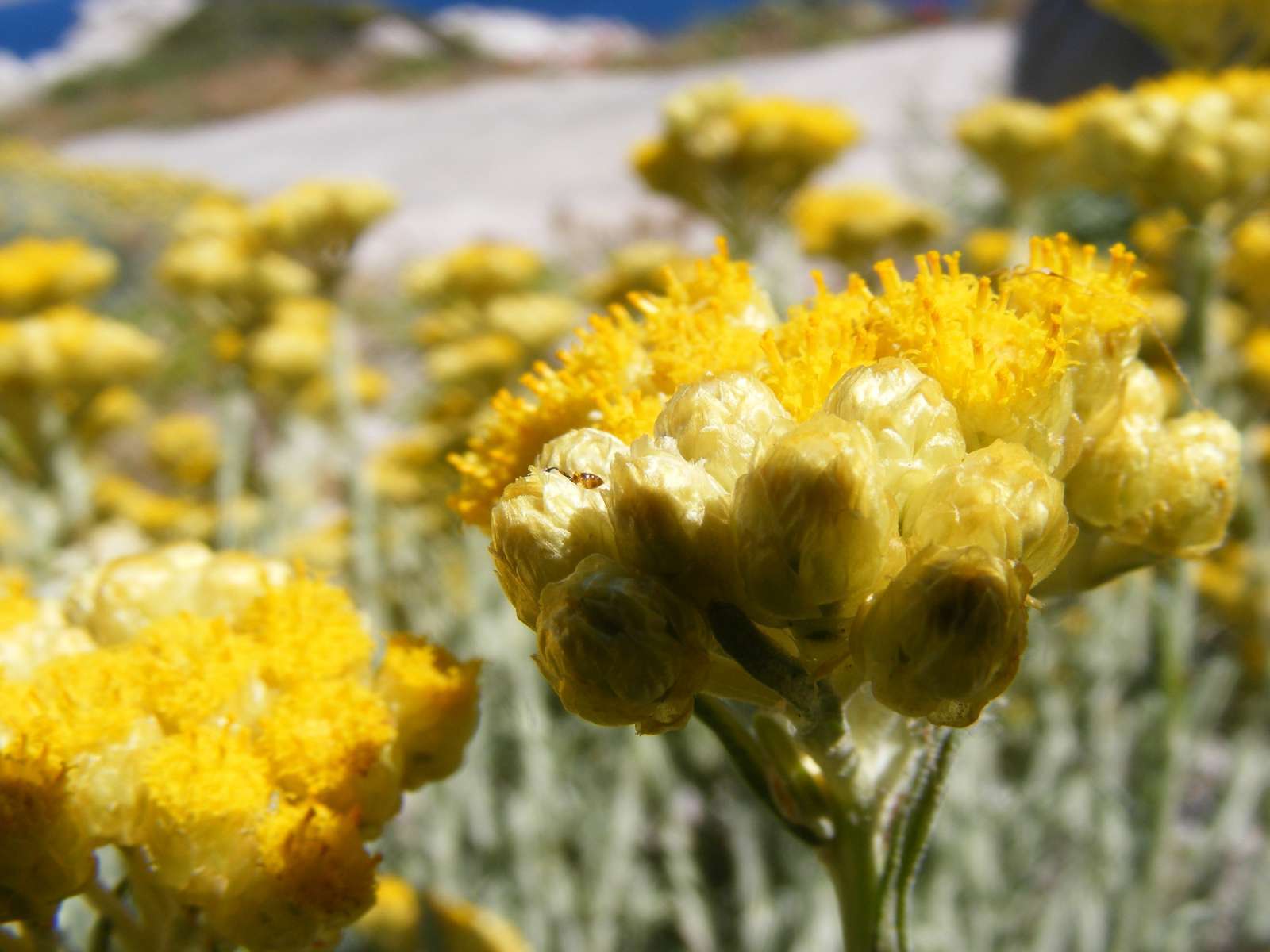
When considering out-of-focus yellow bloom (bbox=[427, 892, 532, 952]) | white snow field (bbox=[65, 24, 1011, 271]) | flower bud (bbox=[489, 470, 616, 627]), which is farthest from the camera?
white snow field (bbox=[65, 24, 1011, 271])

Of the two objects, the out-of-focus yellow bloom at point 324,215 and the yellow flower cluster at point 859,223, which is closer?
the out-of-focus yellow bloom at point 324,215

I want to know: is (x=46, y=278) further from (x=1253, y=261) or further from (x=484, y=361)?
(x=1253, y=261)

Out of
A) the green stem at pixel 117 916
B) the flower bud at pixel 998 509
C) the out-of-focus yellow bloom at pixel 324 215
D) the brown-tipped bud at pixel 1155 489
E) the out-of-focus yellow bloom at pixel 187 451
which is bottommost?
the out-of-focus yellow bloom at pixel 187 451

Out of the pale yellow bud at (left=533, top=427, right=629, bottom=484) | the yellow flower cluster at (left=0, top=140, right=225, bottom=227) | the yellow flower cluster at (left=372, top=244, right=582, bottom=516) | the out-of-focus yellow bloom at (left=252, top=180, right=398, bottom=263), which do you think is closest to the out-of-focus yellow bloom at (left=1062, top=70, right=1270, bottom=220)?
the yellow flower cluster at (left=372, top=244, right=582, bottom=516)

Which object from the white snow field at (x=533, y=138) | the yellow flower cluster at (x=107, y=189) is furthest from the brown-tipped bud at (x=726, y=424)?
the yellow flower cluster at (x=107, y=189)

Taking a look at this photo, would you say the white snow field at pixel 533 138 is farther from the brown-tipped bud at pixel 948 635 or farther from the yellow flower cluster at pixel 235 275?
the brown-tipped bud at pixel 948 635

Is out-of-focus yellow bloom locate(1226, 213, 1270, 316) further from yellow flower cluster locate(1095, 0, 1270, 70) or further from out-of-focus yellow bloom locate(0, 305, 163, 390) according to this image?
out-of-focus yellow bloom locate(0, 305, 163, 390)
